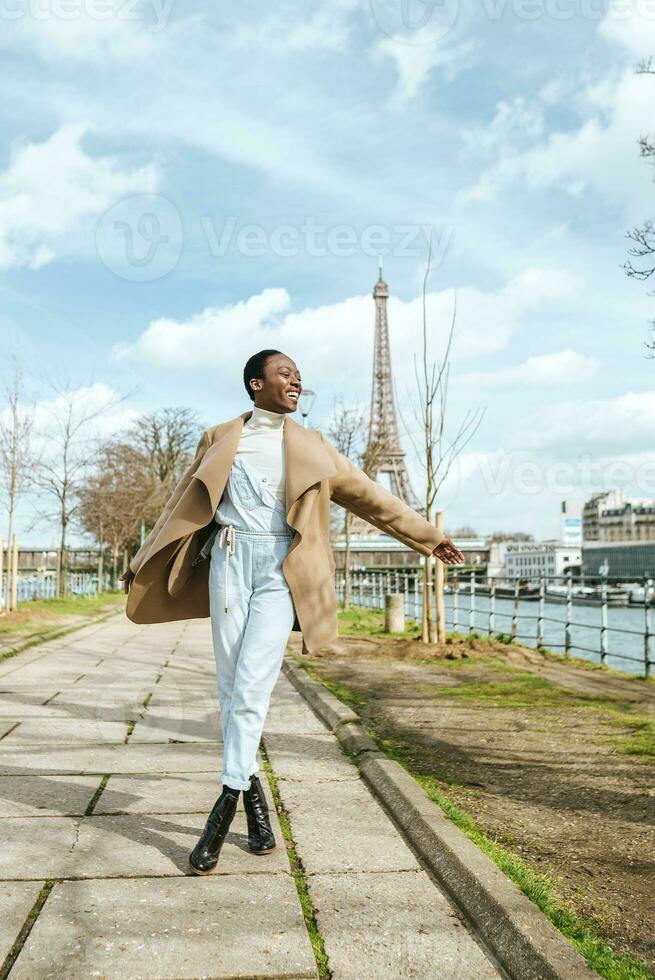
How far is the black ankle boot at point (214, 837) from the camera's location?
10.2ft

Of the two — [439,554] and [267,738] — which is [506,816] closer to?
[439,554]

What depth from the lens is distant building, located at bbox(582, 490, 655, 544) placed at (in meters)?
147

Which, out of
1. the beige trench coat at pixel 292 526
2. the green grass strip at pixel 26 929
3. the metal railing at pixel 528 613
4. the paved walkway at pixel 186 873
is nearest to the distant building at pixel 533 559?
the metal railing at pixel 528 613

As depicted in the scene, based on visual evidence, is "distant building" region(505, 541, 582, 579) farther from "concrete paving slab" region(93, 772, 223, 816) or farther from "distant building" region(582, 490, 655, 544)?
"concrete paving slab" region(93, 772, 223, 816)

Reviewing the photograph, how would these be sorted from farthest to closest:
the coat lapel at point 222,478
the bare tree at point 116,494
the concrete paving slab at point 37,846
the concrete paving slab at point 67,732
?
the bare tree at point 116,494 < the concrete paving slab at point 67,732 < the coat lapel at point 222,478 < the concrete paving slab at point 37,846

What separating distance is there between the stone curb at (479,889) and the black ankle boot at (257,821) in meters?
0.57

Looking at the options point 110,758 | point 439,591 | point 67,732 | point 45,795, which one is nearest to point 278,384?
point 45,795

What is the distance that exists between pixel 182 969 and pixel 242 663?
1.11 meters

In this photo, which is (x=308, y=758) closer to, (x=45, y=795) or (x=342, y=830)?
(x=342, y=830)

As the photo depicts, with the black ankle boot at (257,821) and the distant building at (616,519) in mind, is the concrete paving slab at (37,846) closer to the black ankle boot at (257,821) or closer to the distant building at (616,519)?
the black ankle boot at (257,821)

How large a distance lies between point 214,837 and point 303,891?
361mm

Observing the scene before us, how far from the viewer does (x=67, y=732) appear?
5.76 metres

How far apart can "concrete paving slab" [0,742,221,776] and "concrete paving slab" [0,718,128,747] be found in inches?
7.6

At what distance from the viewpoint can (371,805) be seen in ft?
13.4
